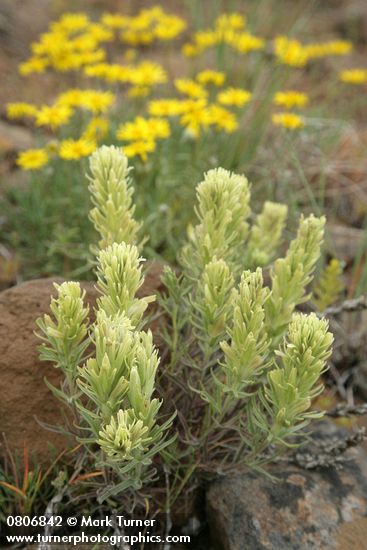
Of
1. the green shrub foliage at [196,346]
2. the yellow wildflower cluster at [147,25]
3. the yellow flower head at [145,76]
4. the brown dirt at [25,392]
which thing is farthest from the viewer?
the yellow wildflower cluster at [147,25]

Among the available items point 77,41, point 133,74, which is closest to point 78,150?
point 133,74

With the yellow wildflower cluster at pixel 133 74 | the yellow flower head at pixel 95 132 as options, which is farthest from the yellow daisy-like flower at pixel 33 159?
the yellow wildflower cluster at pixel 133 74

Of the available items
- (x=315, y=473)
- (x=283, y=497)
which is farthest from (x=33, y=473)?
(x=315, y=473)

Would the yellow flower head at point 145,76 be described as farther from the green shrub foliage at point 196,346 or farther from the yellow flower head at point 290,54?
the green shrub foliage at point 196,346

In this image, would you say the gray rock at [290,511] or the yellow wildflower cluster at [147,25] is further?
the yellow wildflower cluster at [147,25]

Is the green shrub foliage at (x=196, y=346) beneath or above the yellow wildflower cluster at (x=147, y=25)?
beneath

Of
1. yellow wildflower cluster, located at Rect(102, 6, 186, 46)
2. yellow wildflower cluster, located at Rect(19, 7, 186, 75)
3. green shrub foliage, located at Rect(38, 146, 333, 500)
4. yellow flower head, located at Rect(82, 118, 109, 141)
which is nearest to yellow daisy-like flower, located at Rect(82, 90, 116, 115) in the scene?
yellow flower head, located at Rect(82, 118, 109, 141)

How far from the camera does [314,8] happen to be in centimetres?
697

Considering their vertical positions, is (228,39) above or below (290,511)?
above

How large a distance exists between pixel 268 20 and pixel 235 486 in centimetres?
595

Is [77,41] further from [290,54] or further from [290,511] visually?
[290,511]

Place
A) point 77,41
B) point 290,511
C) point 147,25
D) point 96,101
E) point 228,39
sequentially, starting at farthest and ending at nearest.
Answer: point 147,25
point 228,39
point 77,41
point 96,101
point 290,511

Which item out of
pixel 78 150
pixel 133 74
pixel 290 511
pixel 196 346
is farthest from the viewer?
pixel 133 74

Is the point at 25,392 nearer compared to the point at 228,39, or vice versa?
the point at 25,392
